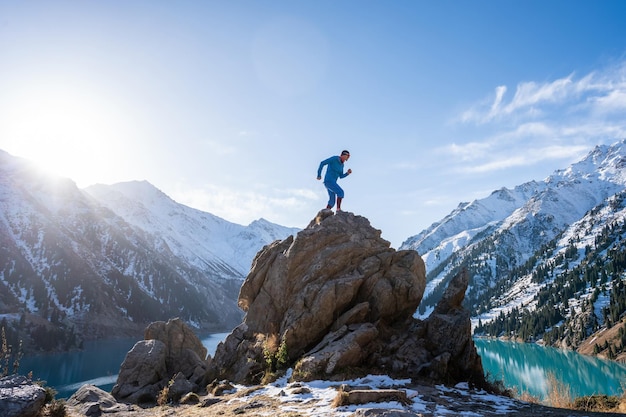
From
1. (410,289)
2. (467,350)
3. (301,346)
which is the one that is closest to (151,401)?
(301,346)

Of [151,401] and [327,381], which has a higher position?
[327,381]

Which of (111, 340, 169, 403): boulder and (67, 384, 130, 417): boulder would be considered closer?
(67, 384, 130, 417): boulder

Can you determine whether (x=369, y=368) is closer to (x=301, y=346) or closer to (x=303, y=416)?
(x=301, y=346)

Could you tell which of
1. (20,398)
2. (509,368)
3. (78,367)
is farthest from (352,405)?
(78,367)

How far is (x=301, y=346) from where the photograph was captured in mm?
20734

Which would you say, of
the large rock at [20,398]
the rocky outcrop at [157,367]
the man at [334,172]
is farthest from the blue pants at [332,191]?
the large rock at [20,398]

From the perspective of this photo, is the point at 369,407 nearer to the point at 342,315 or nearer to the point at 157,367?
the point at 342,315

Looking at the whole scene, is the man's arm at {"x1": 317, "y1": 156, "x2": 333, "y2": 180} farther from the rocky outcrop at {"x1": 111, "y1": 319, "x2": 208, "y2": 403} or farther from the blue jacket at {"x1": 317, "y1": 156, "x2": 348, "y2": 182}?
the rocky outcrop at {"x1": 111, "y1": 319, "x2": 208, "y2": 403}

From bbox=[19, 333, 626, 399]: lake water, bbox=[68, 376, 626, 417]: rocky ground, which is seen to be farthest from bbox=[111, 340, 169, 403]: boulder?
bbox=[19, 333, 626, 399]: lake water

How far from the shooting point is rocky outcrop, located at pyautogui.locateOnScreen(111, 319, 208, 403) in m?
23.8

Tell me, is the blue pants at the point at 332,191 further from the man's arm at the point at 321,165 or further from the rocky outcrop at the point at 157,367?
the rocky outcrop at the point at 157,367

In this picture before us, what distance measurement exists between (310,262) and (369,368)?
7.56 metres

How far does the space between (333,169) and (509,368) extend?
126209 millimetres

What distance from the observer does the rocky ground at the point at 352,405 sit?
12.9 metres
